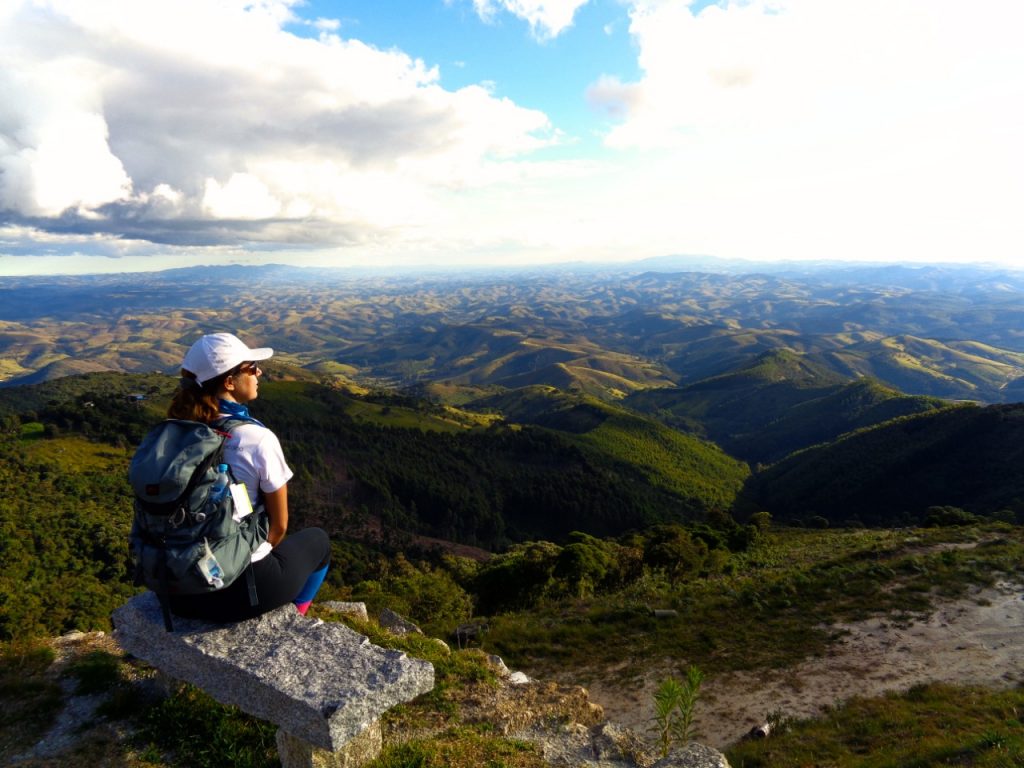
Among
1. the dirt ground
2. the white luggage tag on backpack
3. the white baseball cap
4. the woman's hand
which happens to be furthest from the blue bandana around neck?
the dirt ground

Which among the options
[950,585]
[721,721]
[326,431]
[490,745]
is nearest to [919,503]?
[950,585]

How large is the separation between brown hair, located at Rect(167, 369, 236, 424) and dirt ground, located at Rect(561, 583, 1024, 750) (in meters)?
13.7

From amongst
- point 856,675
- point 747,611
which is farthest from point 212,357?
A: point 747,611

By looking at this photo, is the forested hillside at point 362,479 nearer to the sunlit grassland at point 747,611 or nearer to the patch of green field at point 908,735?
the sunlit grassland at point 747,611

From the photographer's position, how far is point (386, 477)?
465 feet

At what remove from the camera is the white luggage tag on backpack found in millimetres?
5273

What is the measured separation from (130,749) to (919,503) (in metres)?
138

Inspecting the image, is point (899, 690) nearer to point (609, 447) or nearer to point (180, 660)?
point (180, 660)

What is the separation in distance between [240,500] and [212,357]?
1622 mm

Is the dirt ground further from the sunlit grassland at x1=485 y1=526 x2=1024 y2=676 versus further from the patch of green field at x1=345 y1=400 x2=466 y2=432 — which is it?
the patch of green field at x1=345 y1=400 x2=466 y2=432

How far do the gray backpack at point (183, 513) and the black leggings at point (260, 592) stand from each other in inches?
26.0

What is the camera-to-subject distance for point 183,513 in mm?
4867

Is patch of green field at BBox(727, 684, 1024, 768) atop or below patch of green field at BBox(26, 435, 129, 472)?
atop

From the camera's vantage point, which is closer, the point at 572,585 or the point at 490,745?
the point at 490,745
